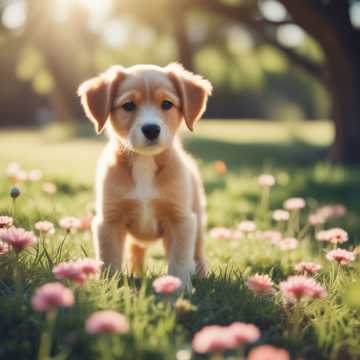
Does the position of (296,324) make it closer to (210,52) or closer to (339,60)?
(339,60)

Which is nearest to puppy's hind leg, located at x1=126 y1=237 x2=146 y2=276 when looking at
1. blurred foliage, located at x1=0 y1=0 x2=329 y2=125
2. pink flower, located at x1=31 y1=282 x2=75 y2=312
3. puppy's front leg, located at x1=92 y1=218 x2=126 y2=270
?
puppy's front leg, located at x1=92 y1=218 x2=126 y2=270

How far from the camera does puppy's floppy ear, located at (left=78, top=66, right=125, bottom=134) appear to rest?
335cm

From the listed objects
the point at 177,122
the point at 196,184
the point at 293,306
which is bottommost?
the point at 293,306

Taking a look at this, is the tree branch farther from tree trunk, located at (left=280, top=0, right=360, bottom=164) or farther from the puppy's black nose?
the puppy's black nose

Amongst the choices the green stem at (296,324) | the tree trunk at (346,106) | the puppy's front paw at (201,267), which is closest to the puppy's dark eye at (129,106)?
the puppy's front paw at (201,267)

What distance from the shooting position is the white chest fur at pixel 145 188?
3.23m

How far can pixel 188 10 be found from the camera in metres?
12.4

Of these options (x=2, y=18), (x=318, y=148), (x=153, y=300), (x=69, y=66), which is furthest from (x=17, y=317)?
(x=69, y=66)

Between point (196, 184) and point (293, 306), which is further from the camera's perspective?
point (196, 184)

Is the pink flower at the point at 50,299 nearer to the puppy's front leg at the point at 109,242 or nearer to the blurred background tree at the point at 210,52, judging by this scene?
the puppy's front leg at the point at 109,242

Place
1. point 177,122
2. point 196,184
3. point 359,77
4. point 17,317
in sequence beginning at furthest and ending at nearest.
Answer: point 359,77 < point 196,184 < point 177,122 < point 17,317

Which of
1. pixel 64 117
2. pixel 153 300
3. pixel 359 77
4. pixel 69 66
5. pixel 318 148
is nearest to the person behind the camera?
pixel 153 300

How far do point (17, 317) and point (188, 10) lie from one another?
11.1m

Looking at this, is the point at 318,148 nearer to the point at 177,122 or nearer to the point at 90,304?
the point at 177,122
